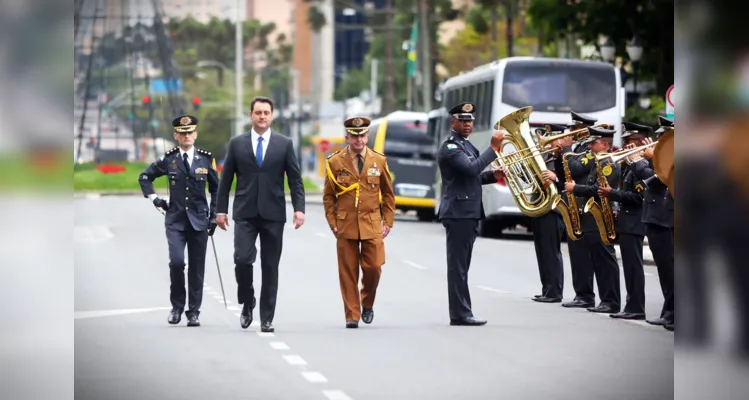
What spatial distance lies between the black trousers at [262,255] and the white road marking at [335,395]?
152 inches

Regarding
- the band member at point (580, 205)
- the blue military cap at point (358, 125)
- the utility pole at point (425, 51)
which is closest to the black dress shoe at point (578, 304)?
the band member at point (580, 205)

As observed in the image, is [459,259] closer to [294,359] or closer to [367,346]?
[367,346]

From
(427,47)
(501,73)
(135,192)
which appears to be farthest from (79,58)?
(501,73)

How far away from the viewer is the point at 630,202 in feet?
56.8

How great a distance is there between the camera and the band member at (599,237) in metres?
18.0

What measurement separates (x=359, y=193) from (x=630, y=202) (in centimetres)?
272

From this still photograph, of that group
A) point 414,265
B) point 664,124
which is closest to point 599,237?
point 664,124

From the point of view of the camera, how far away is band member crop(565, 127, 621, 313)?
17984mm

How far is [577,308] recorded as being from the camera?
18.8m

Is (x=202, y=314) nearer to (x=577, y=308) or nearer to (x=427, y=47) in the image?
(x=577, y=308)

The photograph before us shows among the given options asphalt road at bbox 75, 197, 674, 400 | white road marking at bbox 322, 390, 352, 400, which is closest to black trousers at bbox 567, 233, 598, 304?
asphalt road at bbox 75, 197, 674, 400

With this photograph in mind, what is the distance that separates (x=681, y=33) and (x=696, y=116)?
45 cm

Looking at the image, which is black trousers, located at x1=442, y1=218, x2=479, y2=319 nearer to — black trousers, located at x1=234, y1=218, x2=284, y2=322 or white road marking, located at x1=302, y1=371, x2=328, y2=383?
black trousers, located at x1=234, y1=218, x2=284, y2=322

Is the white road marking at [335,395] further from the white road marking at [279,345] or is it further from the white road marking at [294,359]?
Answer: the white road marking at [279,345]
